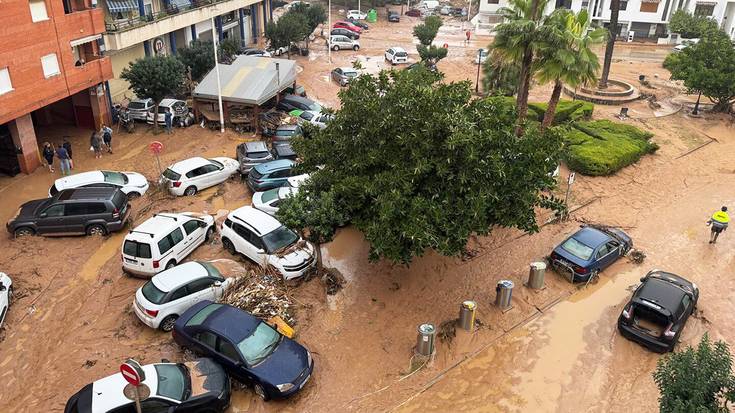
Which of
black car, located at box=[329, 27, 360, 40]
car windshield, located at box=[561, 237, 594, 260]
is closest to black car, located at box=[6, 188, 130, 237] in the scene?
car windshield, located at box=[561, 237, 594, 260]

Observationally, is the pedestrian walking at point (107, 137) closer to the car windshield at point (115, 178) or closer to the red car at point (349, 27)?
the car windshield at point (115, 178)

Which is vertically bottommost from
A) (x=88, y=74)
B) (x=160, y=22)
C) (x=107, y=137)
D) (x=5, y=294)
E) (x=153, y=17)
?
(x=5, y=294)

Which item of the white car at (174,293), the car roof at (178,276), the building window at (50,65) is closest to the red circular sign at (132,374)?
the white car at (174,293)

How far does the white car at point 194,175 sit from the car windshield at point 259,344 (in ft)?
33.2

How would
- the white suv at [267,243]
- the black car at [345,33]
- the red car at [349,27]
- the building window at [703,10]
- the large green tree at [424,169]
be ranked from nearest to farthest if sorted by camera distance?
the large green tree at [424,169], the white suv at [267,243], the black car at [345,33], the red car at [349,27], the building window at [703,10]

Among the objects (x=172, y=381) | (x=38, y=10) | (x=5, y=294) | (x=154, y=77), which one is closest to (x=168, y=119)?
(x=154, y=77)

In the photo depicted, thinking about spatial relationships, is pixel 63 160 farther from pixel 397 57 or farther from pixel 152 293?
pixel 397 57

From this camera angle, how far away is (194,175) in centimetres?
2217

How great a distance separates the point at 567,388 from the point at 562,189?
1137 cm

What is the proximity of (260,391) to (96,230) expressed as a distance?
1001 centimetres

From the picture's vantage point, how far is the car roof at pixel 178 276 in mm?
14695

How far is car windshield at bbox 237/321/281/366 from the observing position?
42.0ft

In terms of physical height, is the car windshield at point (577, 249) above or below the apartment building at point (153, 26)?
below

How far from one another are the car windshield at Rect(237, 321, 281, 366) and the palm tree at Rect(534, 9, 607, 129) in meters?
14.3
